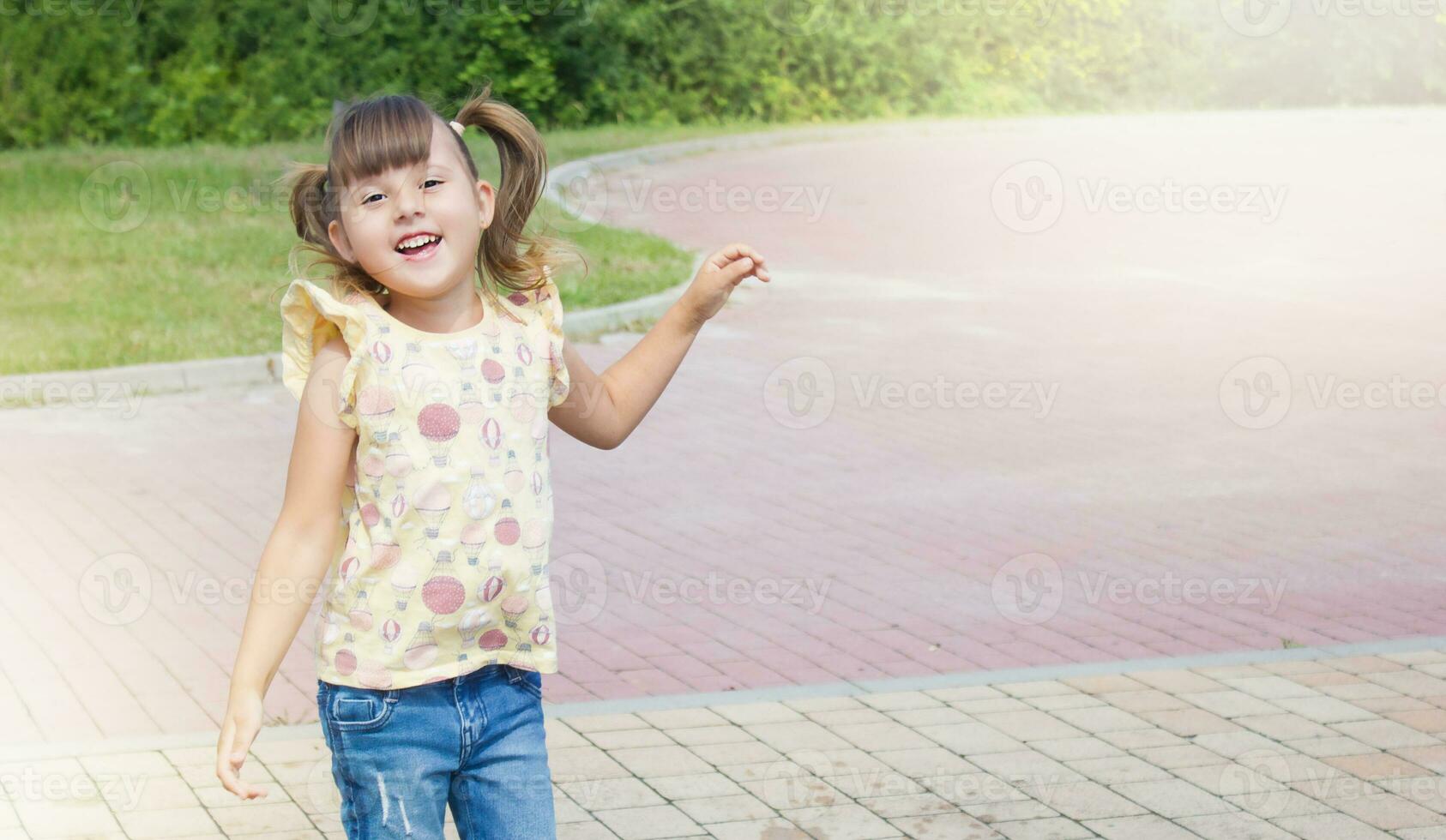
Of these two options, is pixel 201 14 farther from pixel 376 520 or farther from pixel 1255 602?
pixel 376 520

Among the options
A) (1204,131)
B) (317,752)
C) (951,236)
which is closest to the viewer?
(317,752)

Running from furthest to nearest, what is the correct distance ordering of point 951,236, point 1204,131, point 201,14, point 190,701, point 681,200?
1. point 201,14
2. point 1204,131
3. point 681,200
4. point 951,236
5. point 190,701

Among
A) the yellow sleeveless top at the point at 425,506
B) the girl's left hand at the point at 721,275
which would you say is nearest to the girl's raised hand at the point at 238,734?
the yellow sleeveless top at the point at 425,506

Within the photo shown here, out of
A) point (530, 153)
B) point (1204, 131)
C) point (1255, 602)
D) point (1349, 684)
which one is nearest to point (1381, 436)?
point (1255, 602)

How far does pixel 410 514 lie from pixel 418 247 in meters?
0.41

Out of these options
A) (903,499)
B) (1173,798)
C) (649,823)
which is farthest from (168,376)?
(1173,798)

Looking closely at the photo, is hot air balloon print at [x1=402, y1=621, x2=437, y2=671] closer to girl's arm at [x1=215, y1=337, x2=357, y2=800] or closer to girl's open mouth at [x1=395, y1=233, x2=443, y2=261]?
girl's arm at [x1=215, y1=337, x2=357, y2=800]

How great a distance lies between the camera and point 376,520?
2.67m

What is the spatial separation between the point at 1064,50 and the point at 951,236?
16.0 meters

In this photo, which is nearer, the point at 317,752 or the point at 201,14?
the point at 317,752

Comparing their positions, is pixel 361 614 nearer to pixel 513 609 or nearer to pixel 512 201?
pixel 513 609

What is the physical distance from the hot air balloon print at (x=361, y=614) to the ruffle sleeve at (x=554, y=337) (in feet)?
1.49

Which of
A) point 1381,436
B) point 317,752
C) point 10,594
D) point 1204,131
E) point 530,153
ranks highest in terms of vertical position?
point 1204,131

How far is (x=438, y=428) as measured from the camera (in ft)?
8.77
